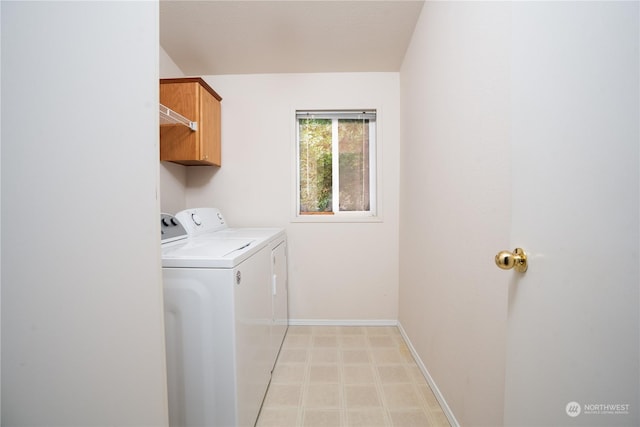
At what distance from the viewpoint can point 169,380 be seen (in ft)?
3.45

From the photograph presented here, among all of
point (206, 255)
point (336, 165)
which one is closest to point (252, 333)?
point (206, 255)

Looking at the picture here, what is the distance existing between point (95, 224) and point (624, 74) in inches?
47.5

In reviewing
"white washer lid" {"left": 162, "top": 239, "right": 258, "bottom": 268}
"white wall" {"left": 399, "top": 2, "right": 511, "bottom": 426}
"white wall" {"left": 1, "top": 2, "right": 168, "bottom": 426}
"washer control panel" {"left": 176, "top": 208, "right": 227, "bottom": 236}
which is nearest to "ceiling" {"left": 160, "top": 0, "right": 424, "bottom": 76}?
"white wall" {"left": 399, "top": 2, "right": 511, "bottom": 426}

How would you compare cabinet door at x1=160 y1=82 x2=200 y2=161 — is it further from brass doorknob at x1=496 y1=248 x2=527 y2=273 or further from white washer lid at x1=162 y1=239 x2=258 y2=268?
brass doorknob at x1=496 y1=248 x2=527 y2=273

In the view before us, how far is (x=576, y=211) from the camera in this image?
470 mm

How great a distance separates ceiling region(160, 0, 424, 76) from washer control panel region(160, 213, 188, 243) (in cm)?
136

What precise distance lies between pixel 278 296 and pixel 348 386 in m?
0.76

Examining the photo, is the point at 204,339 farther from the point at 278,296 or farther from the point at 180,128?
the point at 180,128

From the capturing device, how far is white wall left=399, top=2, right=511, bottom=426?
0.90 m

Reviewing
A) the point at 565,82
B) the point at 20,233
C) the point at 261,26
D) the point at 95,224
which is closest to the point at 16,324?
the point at 20,233

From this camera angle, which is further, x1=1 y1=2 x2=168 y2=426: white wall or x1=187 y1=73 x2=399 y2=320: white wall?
x1=187 y1=73 x2=399 y2=320: white wall

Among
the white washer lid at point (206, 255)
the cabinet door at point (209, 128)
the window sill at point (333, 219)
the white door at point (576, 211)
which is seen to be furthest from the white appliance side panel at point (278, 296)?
the white door at point (576, 211)

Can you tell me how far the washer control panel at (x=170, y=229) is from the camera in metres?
1.42

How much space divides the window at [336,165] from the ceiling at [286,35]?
19.4 inches
